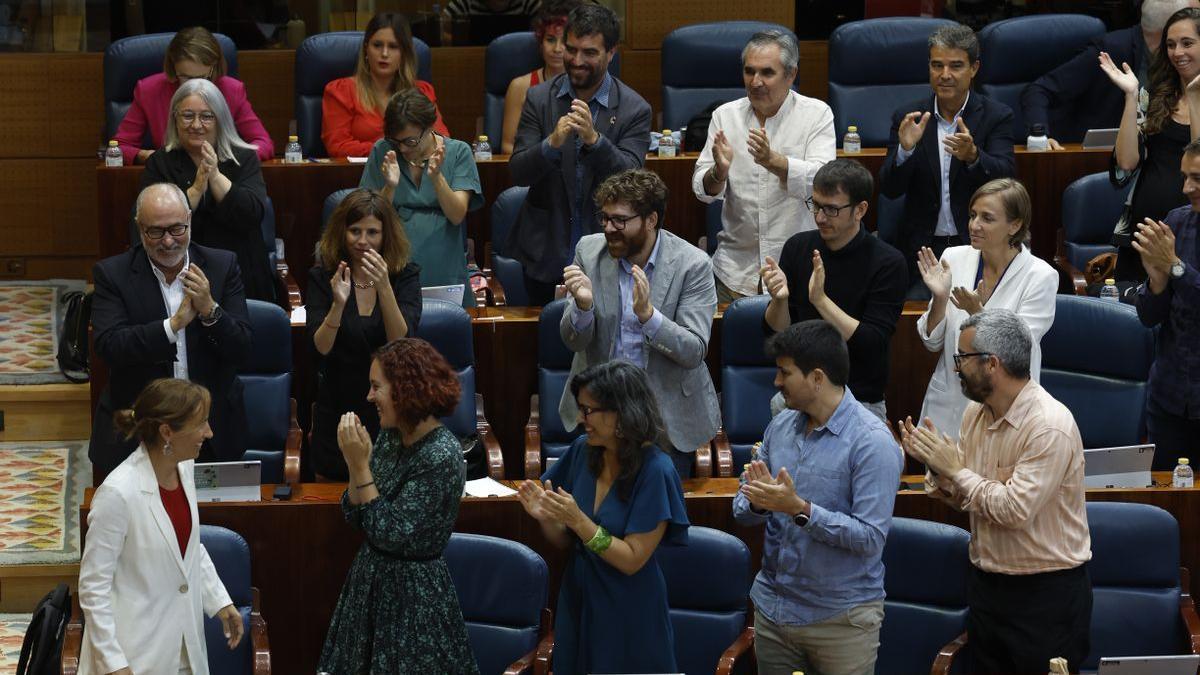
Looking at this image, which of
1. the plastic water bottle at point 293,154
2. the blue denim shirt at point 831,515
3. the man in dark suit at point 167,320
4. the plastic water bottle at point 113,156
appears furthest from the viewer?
the plastic water bottle at point 293,154

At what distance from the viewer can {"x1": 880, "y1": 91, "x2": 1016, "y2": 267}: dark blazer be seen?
5.63 m

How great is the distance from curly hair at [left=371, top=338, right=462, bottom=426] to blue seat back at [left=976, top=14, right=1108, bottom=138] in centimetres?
369

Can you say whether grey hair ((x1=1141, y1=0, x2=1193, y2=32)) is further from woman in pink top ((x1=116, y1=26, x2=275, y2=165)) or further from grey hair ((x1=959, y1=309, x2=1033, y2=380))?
woman in pink top ((x1=116, y1=26, x2=275, y2=165))

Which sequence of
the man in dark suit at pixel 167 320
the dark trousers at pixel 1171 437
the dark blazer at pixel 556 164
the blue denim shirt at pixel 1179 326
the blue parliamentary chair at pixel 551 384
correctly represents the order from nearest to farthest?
the man in dark suit at pixel 167 320 < the blue denim shirt at pixel 1179 326 < the dark trousers at pixel 1171 437 < the blue parliamentary chair at pixel 551 384 < the dark blazer at pixel 556 164

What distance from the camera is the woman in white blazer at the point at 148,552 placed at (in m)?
3.59

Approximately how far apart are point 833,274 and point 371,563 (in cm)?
156

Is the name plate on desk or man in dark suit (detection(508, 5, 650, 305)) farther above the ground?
man in dark suit (detection(508, 5, 650, 305))

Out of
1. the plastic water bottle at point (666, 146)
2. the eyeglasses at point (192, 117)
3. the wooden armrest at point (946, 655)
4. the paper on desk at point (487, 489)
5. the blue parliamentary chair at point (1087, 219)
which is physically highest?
the eyeglasses at point (192, 117)

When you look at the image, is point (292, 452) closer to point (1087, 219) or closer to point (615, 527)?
point (615, 527)

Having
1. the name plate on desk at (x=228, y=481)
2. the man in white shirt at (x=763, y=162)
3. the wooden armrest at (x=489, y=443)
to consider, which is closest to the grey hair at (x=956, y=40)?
the man in white shirt at (x=763, y=162)

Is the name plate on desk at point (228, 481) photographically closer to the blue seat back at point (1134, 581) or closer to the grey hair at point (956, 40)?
the blue seat back at point (1134, 581)

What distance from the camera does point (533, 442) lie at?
201 inches

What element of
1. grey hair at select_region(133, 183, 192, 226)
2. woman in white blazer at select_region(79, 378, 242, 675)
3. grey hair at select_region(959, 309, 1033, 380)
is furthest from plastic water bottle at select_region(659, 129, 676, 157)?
woman in white blazer at select_region(79, 378, 242, 675)

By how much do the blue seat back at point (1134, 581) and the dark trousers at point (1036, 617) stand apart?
390mm
